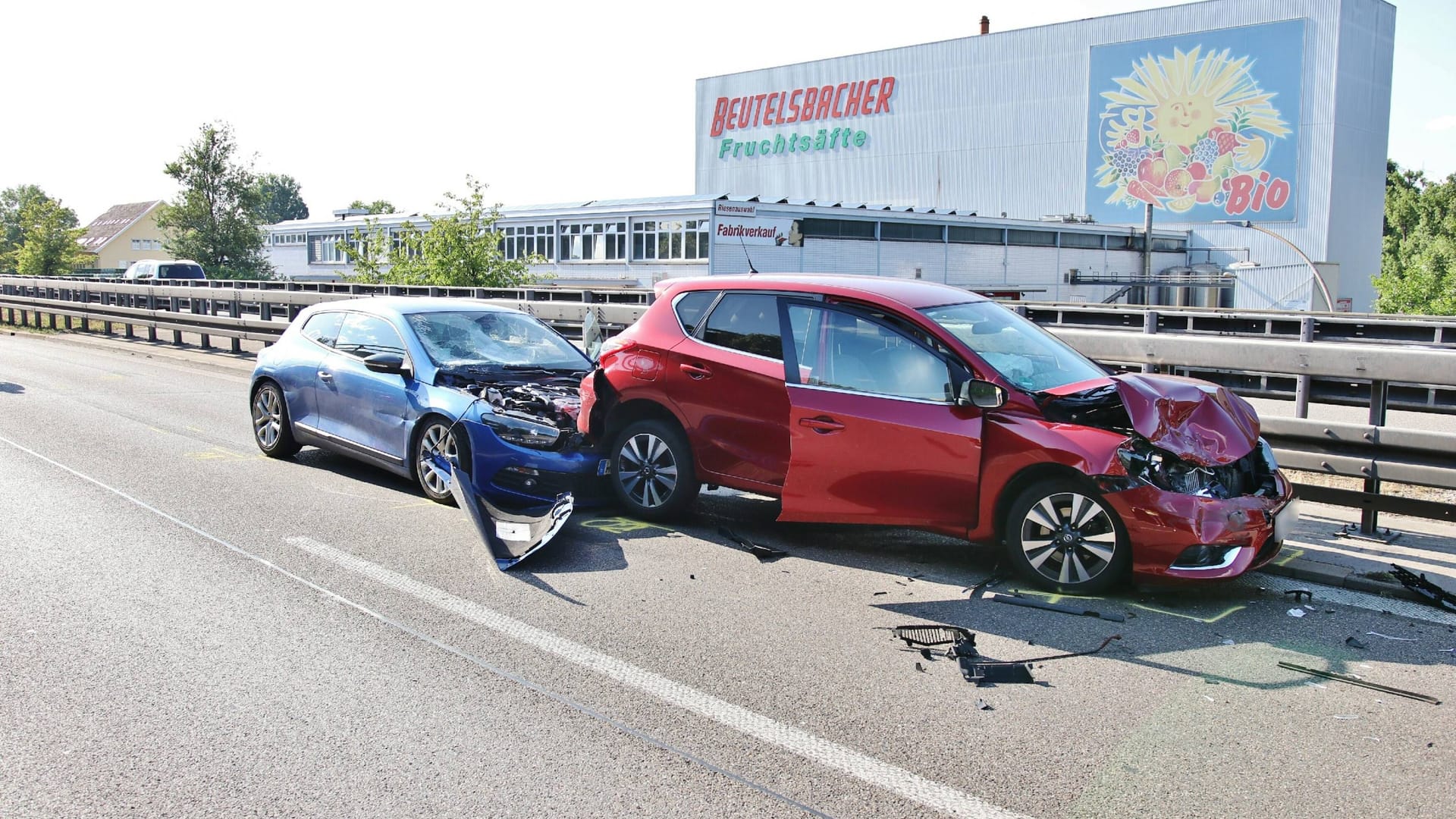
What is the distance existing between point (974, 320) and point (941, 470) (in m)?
1.10

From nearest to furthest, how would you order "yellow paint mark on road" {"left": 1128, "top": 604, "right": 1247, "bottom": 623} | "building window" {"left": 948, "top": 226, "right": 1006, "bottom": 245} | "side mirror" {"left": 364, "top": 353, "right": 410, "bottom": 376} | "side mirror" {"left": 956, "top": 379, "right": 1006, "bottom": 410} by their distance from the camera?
"yellow paint mark on road" {"left": 1128, "top": 604, "right": 1247, "bottom": 623}, "side mirror" {"left": 956, "top": 379, "right": 1006, "bottom": 410}, "side mirror" {"left": 364, "top": 353, "right": 410, "bottom": 376}, "building window" {"left": 948, "top": 226, "right": 1006, "bottom": 245}

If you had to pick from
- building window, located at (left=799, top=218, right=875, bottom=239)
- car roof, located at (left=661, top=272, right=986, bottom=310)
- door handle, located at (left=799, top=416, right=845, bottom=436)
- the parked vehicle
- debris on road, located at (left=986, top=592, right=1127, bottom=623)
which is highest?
building window, located at (left=799, top=218, right=875, bottom=239)

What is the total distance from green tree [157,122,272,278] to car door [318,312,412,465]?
64.8 meters

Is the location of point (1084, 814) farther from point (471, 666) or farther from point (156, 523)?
point (156, 523)

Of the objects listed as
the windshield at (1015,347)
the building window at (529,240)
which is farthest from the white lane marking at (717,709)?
the building window at (529,240)

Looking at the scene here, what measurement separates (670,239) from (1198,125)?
30.4m

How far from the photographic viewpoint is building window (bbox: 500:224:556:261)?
60.1 meters

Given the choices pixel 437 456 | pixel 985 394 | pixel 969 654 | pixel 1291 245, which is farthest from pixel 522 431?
pixel 1291 245

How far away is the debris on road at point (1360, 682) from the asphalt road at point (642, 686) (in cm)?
5

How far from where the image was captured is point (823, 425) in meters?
6.61

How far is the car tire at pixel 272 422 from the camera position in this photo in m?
9.90

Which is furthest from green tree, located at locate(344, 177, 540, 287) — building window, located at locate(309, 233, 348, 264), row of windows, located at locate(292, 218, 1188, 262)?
building window, located at locate(309, 233, 348, 264)

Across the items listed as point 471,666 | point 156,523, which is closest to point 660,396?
point 471,666

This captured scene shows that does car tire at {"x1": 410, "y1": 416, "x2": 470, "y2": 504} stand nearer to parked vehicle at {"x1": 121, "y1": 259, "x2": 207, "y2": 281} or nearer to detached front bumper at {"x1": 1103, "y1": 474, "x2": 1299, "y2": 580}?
detached front bumper at {"x1": 1103, "y1": 474, "x2": 1299, "y2": 580}
